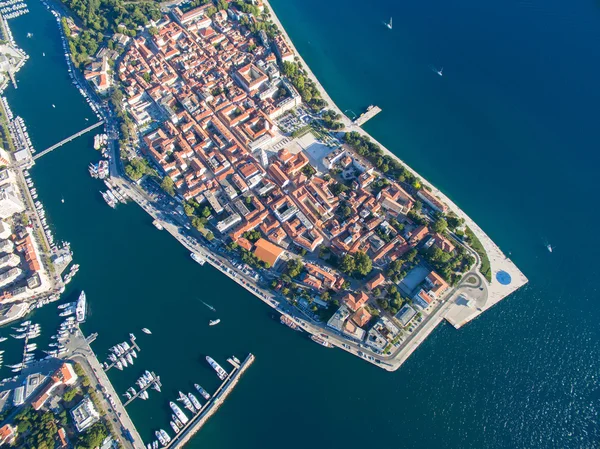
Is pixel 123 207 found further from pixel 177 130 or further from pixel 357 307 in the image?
pixel 357 307

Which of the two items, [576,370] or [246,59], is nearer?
[576,370]

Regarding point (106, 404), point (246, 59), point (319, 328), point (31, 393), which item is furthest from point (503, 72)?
point (31, 393)

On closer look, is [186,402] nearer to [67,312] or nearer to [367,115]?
[67,312]

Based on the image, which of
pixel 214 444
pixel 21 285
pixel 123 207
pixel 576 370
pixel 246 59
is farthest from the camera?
pixel 246 59

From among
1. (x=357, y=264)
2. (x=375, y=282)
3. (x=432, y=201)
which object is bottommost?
(x=375, y=282)

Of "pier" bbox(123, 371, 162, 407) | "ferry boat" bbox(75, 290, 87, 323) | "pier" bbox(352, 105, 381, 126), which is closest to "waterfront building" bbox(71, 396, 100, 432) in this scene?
"pier" bbox(123, 371, 162, 407)

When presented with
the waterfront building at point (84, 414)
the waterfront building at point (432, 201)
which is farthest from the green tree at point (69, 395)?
the waterfront building at point (432, 201)

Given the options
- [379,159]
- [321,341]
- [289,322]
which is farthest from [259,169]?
[321,341]
